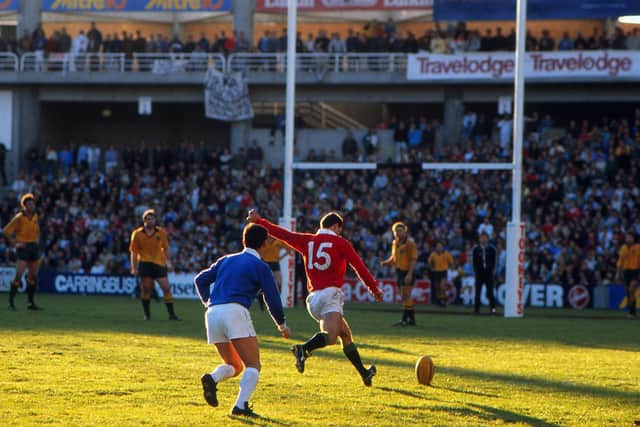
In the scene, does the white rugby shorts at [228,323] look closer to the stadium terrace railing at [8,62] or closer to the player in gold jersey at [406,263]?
the player in gold jersey at [406,263]

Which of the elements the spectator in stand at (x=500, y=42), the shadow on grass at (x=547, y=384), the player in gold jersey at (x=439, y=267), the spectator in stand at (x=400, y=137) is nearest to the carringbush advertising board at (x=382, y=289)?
the player in gold jersey at (x=439, y=267)

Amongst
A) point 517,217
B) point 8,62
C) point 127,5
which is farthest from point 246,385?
point 127,5

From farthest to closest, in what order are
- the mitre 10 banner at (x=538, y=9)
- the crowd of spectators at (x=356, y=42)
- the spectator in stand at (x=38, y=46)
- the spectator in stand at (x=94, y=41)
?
the spectator in stand at (x=94, y=41) → the spectator in stand at (x=38, y=46) → the crowd of spectators at (x=356, y=42) → the mitre 10 banner at (x=538, y=9)

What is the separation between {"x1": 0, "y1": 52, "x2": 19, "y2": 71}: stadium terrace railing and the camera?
4044cm

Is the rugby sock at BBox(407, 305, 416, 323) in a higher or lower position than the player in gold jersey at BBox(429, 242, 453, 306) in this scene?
lower

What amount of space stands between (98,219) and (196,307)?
10540mm

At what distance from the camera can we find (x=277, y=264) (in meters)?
23.9

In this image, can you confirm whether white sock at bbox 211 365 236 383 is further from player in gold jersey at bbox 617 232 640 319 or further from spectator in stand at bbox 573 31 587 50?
spectator in stand at bbox 573 31 587 50

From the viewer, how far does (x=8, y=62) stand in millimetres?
41281

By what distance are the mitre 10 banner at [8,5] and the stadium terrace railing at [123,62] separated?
297 centimetres

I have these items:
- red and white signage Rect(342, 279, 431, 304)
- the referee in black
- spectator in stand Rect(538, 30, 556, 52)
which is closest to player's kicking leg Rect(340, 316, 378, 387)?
the referee in black

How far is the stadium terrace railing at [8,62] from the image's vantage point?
1592 inches

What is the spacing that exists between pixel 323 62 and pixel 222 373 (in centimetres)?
2954

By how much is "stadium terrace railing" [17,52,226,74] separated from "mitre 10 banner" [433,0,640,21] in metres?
9.07
